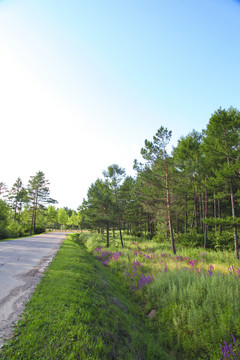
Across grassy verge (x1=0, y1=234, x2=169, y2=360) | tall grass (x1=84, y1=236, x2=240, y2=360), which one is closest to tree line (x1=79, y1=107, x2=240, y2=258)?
tall grass (x1=84, y1=236, x2=240, y2=360)

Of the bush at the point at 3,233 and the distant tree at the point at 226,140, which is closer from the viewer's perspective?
the distant tree at the point at 226,140

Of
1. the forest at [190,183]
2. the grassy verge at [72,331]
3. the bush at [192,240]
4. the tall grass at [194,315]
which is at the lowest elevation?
the bush at [192,240]

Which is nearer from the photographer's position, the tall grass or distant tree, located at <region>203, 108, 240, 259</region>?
the tall grass

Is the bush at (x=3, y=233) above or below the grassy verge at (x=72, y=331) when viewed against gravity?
below

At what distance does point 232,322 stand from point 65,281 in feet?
16.8

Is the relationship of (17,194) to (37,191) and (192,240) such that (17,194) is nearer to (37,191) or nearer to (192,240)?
(37,191)

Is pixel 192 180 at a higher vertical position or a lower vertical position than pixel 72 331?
higher

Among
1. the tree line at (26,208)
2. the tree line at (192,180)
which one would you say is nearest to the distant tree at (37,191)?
the tree line at (26,208)

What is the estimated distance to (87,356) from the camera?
259 cm

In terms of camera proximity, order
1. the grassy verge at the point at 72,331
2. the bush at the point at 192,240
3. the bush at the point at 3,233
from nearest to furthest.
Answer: the grassy verge at the point at 72,331, the bush at the point at 192,240, the bush at the point at 3,233

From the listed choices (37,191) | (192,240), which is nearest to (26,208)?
(37,191)

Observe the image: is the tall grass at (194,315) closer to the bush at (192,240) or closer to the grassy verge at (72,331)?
the grassy verge at (72,331)

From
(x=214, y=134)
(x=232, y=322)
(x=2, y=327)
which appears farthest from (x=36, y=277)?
(x=214, y=134)

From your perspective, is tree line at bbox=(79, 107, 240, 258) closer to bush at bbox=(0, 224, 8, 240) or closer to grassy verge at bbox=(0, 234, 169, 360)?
grassy verge at bbox=(0, 234, 169, 360)
